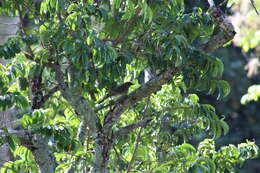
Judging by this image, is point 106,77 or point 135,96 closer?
point 106,77

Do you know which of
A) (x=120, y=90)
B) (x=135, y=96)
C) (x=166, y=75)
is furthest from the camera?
(x=120, y=90)

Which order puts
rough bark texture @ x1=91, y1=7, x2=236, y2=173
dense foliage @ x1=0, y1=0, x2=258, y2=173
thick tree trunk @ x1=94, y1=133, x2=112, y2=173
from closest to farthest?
dense foliage @ x1=0, y1=0, x2=258, y2=173, rough bark texture @ x1=91, y1=7, x2=236, y2=173, thick tree trunk @ x1=94, y1=133, x2=112, y2=173

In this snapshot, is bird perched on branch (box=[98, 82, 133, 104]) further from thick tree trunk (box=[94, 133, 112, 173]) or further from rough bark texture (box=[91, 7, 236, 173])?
thick tree trunk (box=[94, 133, 112, 173])

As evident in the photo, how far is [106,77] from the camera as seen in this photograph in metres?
3.49

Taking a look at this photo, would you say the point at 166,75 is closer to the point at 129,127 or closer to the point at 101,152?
the point at 129,127

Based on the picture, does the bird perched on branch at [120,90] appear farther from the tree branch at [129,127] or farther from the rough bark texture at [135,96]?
the tree branch at [129,127]

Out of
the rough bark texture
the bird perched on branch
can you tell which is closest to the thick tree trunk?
the rough bark texture

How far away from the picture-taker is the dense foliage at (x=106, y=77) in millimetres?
3234

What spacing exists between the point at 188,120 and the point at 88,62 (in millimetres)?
1222

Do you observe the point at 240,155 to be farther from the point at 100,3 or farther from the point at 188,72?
the point at 100,3

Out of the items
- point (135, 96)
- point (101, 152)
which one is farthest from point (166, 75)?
point (101, 152)

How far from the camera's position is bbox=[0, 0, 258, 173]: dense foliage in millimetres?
3234

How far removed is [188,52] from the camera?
328 cm

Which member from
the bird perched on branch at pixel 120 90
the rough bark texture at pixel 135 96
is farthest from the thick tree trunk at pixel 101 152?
the bird perched on branch at pixel 120 90
